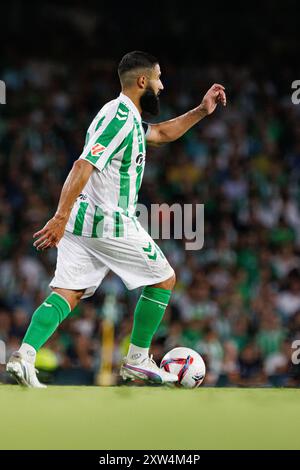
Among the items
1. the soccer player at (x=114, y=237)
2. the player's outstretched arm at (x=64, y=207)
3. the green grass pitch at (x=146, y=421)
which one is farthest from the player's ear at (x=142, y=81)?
the green grass pitch at (x=146, y=421)

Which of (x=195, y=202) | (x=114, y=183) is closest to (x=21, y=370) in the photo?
(x=114, y=183)

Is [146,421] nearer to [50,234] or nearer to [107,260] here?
[50,234]

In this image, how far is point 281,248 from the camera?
42.8ft

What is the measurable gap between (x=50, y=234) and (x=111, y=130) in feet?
2.60

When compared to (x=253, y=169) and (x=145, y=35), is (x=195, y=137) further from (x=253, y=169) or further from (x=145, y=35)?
(x=145, y=35)

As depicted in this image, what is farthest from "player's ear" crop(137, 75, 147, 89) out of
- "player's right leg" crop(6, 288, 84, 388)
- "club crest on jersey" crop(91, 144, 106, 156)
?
"player's right leg" crop(6, 288, 84, 388)

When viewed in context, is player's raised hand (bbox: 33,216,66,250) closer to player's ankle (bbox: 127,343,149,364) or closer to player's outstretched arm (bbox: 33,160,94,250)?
player's outstretched arm (bbox: 33,160,94,250)

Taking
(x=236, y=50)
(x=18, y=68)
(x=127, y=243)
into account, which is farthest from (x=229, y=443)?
(x=236, y=50)

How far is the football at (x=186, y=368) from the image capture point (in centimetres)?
632

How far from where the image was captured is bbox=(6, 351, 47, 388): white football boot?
570 centimetres

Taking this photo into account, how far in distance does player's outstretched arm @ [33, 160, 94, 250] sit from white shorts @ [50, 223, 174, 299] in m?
0.43

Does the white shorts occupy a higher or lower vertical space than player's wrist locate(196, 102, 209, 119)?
lower

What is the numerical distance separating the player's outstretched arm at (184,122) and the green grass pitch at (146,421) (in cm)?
192

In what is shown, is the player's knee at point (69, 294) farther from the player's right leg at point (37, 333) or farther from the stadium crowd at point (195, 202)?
the stadium crowd at point (195, 202)
